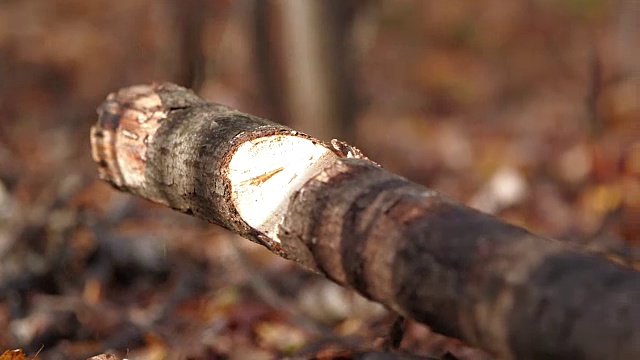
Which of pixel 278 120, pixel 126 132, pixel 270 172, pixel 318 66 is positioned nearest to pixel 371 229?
pixel 270 172

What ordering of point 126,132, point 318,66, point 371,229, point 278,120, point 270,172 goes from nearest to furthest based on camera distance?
1. point 371,229
2. point 270,172
3. point 126,132
4. point 318,66
5. point 278,120

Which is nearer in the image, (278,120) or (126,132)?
(126,132)

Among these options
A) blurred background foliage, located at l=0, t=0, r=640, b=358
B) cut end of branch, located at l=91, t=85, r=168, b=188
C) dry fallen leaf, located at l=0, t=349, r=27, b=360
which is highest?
cut end of branch, located at l=91, t=85, r=168, b=188

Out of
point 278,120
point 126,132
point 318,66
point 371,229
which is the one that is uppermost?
point 371,229

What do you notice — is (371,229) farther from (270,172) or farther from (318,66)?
(318,66)

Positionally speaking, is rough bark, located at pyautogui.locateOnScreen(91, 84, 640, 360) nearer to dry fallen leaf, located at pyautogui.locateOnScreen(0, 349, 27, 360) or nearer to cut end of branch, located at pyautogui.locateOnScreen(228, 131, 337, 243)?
cut end of branch, located at pyautogui.locateOnScreen(228, 131, 337, 243)

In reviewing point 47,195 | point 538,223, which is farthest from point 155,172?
point 538,223

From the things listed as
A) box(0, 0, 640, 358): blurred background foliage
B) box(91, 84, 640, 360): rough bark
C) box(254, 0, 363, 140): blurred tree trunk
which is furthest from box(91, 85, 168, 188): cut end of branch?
box(254, 0, 363, 140): blurred tree trunk
